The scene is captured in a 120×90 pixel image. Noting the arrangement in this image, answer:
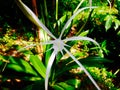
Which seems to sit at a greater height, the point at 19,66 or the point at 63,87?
the point at 19,66

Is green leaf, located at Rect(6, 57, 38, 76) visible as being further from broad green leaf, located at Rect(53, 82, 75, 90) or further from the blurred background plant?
broad green leaf, located at Rect(53, 82, 75, 90)

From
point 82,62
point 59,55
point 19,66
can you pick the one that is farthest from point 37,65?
point 82,62

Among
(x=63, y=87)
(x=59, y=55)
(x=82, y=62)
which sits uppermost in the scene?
(x=59, y=55)

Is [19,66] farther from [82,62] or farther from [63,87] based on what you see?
[82,62]

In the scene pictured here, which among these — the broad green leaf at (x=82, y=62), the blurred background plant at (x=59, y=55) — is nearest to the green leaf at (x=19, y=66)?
the blurred background plant at (x=59, y=55)

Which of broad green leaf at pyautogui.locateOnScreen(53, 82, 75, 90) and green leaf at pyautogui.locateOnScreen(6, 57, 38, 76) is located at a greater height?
Result: green leaf at pyautogui.locateOnScreen(6, 57, 38, 76)

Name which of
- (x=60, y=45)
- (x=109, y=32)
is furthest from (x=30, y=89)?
(x=109, y=32)

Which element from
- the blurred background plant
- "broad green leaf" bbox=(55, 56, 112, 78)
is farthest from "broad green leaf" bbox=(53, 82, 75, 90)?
"broad green leaf" bbox=(55, 56, 112, 78)

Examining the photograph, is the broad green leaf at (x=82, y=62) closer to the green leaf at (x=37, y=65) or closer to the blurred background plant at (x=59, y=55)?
the blurred background plant at (x=59, y=55)

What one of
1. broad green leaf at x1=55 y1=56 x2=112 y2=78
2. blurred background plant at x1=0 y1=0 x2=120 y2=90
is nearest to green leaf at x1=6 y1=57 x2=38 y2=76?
blurred background plant at x1=0 y1=0 x2=120 y2=90

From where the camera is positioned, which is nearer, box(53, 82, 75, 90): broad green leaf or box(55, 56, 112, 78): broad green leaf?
box(53, 82, 75, 90): broad green leaf
